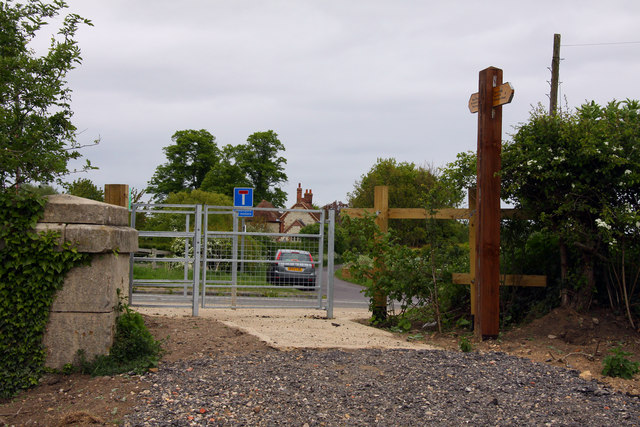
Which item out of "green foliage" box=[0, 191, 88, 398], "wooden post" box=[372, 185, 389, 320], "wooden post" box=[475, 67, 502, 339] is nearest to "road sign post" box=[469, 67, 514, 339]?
"wooden post" box=[475, 67, 502, 339]

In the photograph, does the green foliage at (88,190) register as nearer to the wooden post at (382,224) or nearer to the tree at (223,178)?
the wooden post at (382,224)

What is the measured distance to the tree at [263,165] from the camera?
49.5 meters

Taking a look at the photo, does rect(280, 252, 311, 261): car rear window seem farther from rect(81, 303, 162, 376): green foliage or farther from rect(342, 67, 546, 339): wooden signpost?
rect(81, 303, 162, 376): green foliage

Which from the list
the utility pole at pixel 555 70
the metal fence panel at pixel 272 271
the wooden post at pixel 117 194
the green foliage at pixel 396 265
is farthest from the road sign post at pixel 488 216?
the utility pole at pixel 555 70

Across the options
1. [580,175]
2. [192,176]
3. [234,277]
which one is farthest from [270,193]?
[580,175]

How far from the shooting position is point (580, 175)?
687 cm

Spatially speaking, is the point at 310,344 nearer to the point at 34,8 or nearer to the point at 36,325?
the point at 36,325

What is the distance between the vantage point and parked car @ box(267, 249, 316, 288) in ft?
Result: 30.7

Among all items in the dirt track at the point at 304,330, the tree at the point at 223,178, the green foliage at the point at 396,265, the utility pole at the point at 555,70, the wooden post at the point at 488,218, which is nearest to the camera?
the dirt track at the point at 304,330

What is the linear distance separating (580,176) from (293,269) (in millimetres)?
4608

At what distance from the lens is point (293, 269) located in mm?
9500

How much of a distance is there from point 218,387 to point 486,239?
3982 millimetres

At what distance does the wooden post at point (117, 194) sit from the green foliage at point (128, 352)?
2321 mm

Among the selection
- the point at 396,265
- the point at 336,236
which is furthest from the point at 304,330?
the point at 336,236
